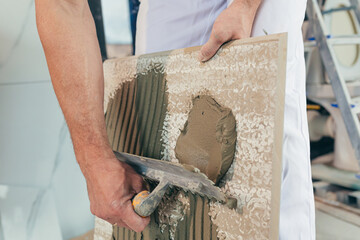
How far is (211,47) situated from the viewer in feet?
1.86

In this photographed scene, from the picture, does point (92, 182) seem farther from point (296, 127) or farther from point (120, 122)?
point (296, 127)

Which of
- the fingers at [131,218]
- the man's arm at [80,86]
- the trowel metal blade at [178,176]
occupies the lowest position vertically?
the fingers at [131,218]

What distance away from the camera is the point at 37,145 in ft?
3.58

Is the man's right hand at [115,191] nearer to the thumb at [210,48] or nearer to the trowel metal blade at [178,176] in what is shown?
the trowel metal blade at [178,176]

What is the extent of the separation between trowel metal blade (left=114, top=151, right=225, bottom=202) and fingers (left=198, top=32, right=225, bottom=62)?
0.23m

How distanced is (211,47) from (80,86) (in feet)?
1.06

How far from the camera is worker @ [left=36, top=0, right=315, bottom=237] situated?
1.95 feet

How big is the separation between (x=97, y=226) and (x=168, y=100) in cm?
51

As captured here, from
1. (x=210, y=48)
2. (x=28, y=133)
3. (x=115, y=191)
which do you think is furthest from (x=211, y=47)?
(x=28, y=133)

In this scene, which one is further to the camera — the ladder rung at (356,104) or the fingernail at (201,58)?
the ladder rung at (356,104)


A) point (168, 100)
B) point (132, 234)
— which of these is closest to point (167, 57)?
point (168, 100)

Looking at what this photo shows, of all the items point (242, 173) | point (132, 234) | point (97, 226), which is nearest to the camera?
point (242, 173)

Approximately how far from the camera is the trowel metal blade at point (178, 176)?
542mm

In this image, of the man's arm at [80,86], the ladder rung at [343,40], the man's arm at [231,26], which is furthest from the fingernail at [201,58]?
the ladder rung at [343,40]
